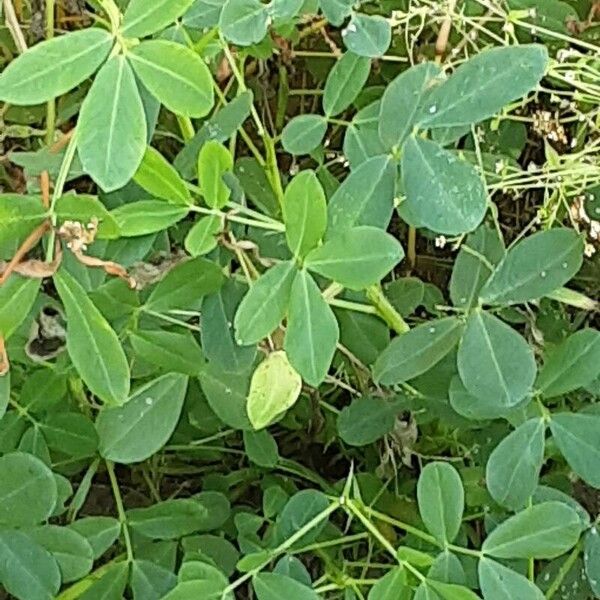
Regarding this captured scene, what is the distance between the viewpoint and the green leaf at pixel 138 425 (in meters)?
0.71

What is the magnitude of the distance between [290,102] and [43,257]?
34cm

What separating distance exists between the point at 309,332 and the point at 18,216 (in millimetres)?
166

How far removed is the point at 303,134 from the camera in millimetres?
752

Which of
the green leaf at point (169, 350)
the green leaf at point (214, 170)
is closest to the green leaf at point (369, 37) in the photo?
the green leaf at point (214, 170)

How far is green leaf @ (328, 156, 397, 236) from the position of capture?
62 centimetres

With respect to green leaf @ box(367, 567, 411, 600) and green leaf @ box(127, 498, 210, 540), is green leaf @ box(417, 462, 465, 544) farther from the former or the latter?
green leaf @ box(127, 498, 210, 540)

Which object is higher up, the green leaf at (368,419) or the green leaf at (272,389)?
the green leaf at (272,389)

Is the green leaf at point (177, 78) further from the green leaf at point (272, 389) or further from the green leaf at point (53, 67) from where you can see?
the green leaf at point (272, 389)

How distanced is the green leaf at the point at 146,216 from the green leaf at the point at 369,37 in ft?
0.46

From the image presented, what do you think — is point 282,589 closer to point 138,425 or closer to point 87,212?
point 138,425

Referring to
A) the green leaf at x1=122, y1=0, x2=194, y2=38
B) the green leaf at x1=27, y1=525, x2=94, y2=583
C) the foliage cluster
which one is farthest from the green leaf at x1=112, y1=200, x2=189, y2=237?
the green leaf at x1=27, y1=525, x2=94, y2=583

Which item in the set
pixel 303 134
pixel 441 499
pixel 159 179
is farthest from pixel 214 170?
pixel 441 499

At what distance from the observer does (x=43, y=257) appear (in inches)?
26.6

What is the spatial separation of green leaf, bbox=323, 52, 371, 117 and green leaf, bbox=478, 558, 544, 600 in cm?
31
